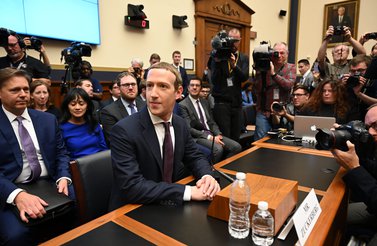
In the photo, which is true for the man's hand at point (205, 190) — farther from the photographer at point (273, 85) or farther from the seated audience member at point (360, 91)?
the seated audience member at point (360, 91)

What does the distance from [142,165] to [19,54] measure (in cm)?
252

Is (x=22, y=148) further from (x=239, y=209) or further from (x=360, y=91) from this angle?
(x=360, y=91)

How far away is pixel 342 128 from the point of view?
1419mm

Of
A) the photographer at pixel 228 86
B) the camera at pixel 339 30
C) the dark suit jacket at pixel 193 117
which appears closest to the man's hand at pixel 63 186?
the dark suit jacket at pixel 193 117

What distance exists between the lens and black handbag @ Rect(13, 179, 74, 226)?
4.68 feet

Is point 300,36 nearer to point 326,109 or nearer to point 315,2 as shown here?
point 315,2

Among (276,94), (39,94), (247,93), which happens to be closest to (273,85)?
(276,94)

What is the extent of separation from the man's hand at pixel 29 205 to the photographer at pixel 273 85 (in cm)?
234

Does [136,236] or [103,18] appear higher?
[103,18]

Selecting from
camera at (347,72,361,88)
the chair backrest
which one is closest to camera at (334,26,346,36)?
camera at (347,72,361,88)

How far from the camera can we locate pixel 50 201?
150cm

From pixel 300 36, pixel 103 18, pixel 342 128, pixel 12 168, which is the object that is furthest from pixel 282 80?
pixel 300 36

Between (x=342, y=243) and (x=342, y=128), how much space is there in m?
0.72

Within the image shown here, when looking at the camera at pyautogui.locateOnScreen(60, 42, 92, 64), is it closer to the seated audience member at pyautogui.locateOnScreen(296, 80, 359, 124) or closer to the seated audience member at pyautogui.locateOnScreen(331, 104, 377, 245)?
the seated audience member at pyautogui.locateOnScreen(296, 80, 359, 124)
